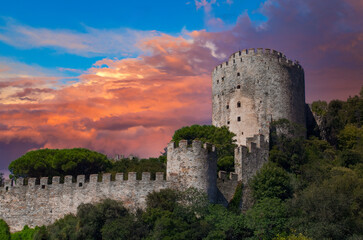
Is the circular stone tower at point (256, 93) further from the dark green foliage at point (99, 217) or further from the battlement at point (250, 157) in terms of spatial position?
the dark green foliage at point (99, 217)

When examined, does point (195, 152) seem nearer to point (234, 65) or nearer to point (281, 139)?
point (281, 139)

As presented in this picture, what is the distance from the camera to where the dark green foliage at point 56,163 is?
151ft

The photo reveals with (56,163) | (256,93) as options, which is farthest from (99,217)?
(256,93)

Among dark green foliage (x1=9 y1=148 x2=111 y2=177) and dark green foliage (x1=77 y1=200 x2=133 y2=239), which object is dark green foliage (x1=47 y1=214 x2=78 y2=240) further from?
dark green foliage (x1=9 y1=148 x2=111 y2=177)

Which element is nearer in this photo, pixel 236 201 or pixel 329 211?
pixel 329 211

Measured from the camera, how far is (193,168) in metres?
32.8

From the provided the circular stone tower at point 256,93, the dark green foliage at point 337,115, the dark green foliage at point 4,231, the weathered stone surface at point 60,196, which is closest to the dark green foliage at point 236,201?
the weathered stone surface at point 60,196

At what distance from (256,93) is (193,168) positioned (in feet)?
61.5

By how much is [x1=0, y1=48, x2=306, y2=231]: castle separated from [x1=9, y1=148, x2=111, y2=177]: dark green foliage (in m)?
5.56

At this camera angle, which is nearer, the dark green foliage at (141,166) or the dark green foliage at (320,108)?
the dark green foliage at (141,166)

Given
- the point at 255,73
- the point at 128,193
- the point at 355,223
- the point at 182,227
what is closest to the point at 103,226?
the point at 128,193

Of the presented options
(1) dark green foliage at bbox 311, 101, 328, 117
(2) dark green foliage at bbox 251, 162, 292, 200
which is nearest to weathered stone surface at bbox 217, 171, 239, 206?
(2) dark green foliage at bbox 251, 162, 292, 200

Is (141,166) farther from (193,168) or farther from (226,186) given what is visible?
(193,168)

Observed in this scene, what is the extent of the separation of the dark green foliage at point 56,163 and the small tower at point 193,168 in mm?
15682
